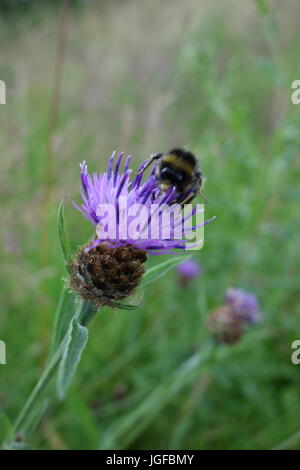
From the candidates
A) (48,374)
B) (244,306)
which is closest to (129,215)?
(48,374)

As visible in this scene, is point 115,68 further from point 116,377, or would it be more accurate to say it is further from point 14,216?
point 116,377

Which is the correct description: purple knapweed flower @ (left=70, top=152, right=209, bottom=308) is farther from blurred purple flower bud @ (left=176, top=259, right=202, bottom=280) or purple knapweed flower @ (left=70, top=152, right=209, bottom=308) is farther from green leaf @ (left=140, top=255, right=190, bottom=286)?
blurred purple flower bud @ (left=176, top=259, right=202, bottom=280)

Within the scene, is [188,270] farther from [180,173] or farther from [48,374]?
[48,374]

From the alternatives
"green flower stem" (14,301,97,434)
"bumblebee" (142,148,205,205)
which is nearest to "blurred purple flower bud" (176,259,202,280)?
"bumblebee" (142,148,205,205)

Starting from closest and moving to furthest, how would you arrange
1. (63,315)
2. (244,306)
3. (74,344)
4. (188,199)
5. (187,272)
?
(74,344) < (63,315) < (188,199) < (244,306) < (187,272)
